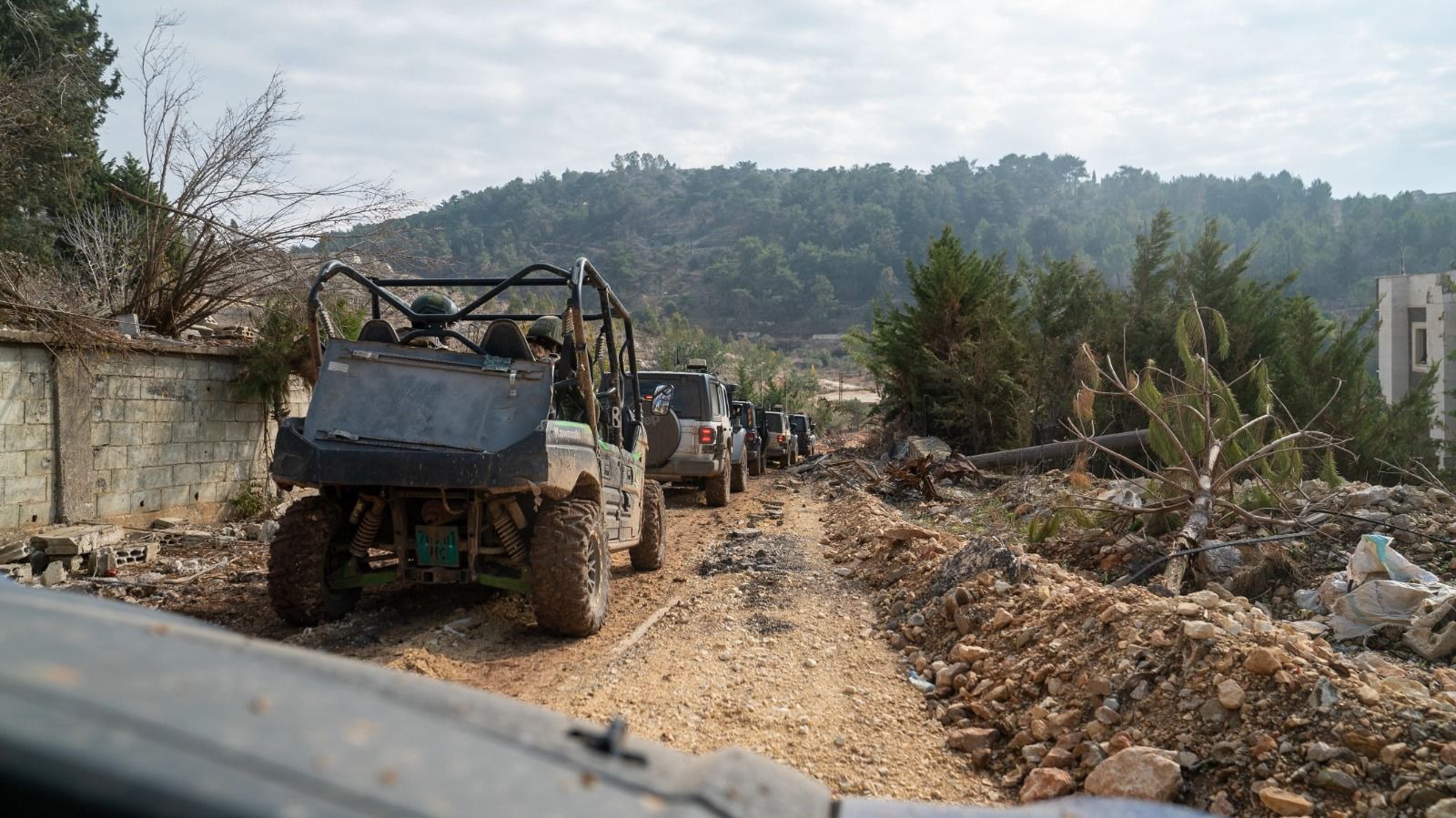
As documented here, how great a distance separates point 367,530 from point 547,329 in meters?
2.07

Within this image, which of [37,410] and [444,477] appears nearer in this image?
[444,477]

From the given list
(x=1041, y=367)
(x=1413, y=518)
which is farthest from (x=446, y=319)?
(x=1041, y=367)

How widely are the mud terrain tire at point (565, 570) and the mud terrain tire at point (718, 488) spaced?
8.48 m

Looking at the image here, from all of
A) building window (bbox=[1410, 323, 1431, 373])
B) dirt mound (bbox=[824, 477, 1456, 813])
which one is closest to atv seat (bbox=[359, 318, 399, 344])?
dirt mound (bbox=[824, 477, 1456, 813])

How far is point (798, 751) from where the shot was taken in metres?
4.32

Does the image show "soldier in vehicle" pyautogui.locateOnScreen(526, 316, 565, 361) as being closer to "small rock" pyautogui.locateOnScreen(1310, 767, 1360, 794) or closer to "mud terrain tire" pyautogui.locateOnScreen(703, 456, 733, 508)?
"small rock" pyautogui.locateOnScreen(1310, 767, 1360, 794)

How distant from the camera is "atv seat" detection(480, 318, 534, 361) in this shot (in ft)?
21.8

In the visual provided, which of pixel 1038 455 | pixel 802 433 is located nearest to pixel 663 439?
pixel 1038 455

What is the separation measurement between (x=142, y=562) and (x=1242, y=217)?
484 feet

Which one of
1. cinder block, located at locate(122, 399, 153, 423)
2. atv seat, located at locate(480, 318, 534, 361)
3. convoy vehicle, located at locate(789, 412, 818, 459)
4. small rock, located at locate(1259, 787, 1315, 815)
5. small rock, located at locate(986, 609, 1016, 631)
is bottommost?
convoy vehicle, located at locate(789, 412, 818, 459)

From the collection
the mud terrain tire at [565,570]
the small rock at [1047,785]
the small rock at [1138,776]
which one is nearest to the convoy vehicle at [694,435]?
the mud terrain tire at [565,570]

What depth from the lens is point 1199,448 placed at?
28.9 feet

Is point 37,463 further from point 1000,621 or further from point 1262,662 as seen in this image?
point 1262,662

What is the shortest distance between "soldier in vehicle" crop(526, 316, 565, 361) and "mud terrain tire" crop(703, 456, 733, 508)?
7.20 m
